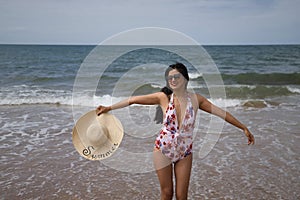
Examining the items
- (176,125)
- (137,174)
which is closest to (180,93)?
(176,125)

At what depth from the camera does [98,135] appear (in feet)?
10.9

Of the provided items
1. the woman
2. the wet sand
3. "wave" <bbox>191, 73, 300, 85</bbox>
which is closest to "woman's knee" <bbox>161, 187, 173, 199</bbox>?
the woman

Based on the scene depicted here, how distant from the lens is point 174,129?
2914 millimetres

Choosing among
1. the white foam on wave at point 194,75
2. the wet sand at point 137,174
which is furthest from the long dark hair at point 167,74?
the white foam on wave at point 194,75

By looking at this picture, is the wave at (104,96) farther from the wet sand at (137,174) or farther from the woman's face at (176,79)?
the woman's face at (176,79)

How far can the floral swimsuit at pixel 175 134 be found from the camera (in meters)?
2.90

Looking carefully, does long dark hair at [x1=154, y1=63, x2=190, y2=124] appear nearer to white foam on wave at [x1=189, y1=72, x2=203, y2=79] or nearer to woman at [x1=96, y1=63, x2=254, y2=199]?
woman at [x1=96, y1=63, x2=254, y2=199]

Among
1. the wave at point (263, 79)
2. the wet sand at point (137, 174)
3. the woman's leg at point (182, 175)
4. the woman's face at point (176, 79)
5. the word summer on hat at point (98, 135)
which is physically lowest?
the wet sand at point (137, 174)

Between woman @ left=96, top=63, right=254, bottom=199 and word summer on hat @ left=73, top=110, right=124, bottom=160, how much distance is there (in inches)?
17.1

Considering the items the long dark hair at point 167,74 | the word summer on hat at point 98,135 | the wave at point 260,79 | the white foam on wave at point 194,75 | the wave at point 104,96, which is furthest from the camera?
→ the white foam on wave at point 194,75

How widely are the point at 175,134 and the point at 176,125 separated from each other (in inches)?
3.3

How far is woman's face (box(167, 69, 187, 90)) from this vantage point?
9.46 ft

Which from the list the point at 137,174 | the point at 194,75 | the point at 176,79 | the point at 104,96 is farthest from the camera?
the point at 194,75

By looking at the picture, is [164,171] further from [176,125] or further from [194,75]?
[194,75]
